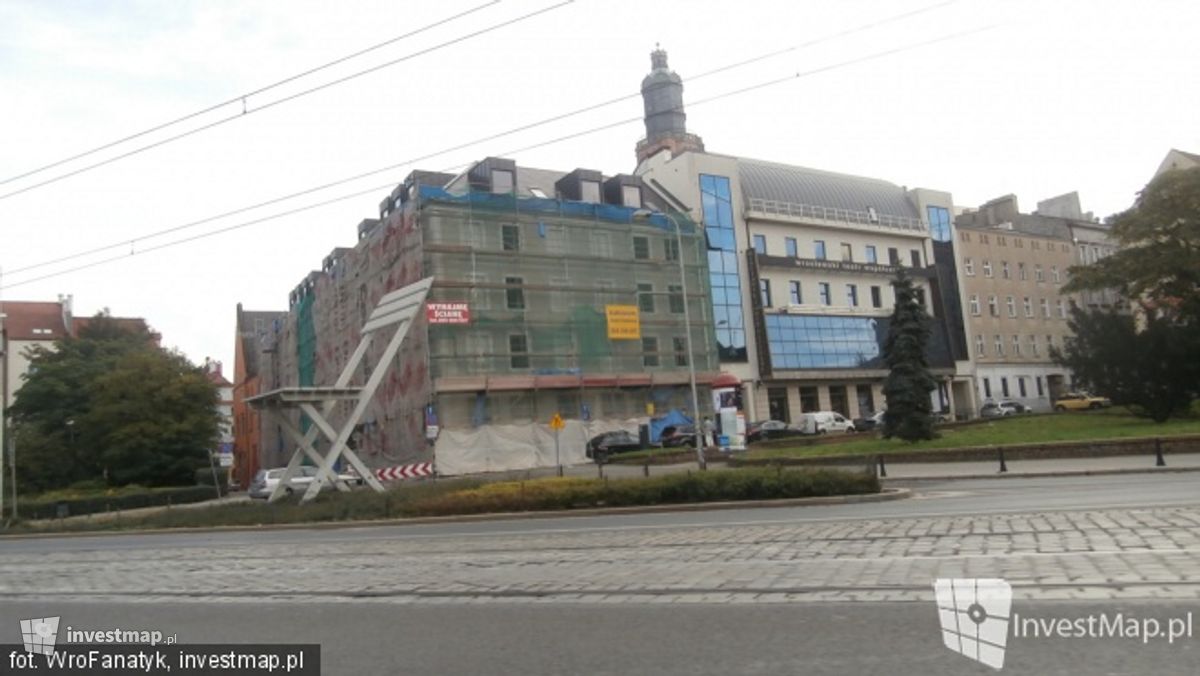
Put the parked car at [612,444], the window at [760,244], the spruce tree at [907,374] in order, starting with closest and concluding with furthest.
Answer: the spruce tree at [907,374] → the parked car at [612,444] → the window at [760,244]

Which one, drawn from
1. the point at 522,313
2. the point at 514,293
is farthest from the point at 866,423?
the point at 514,293

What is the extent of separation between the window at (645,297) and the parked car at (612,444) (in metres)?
9.83

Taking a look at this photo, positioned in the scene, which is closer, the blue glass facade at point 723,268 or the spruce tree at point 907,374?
the spruce tree at point 907,374

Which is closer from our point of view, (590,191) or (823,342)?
(590,191)

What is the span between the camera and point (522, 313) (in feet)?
158

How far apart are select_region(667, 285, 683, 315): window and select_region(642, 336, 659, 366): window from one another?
8.57 feet

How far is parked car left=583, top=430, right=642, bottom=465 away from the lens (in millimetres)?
44500

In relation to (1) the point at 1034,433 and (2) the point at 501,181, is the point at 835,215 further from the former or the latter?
(1) the point at 1034,433

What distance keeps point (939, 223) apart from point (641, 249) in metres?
33.5

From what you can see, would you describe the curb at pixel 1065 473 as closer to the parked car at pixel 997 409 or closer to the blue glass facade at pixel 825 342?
the blue glass facade at pixel 825 342

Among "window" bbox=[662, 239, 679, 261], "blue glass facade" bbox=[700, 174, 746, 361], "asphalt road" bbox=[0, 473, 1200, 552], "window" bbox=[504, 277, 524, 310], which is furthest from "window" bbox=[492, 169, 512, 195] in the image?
"asphalt road" bbox=[0, 473, 1200, 552]

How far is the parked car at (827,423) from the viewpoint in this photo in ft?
174

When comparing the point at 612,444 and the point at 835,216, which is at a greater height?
the point at 835,216

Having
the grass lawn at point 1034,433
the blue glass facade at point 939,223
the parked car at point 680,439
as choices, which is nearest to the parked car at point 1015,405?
the blue glass facade at point 939,223
